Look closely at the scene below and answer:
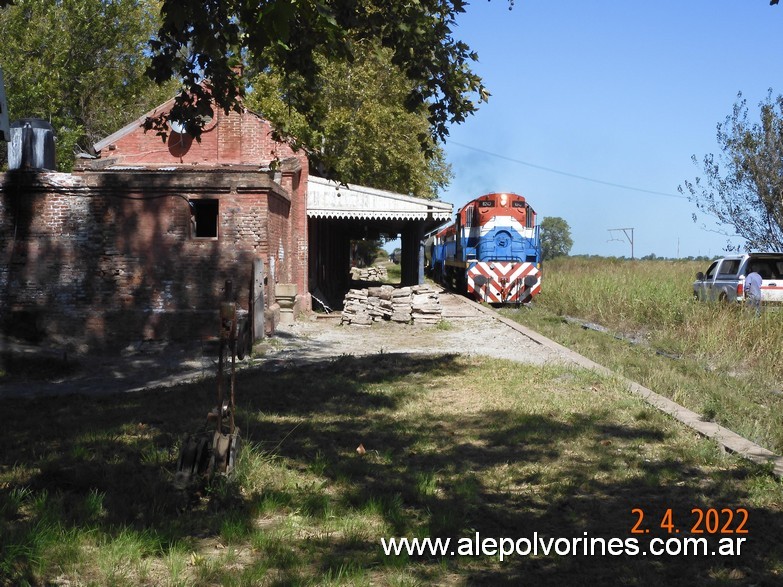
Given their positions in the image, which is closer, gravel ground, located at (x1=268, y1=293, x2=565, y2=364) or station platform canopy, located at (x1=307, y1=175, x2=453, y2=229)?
gravel ground, located at (x1=268, y1=293, x2=565, y2=364)

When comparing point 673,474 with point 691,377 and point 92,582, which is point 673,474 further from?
point 691,377

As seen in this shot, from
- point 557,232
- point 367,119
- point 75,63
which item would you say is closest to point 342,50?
point 367,119

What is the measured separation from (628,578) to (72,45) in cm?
3460

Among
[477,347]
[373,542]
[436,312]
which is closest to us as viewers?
[373,542]

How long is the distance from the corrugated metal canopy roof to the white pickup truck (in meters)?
7.64

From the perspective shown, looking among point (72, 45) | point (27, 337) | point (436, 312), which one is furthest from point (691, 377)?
point (72, 45)

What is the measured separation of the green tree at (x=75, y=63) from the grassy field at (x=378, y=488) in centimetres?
2514

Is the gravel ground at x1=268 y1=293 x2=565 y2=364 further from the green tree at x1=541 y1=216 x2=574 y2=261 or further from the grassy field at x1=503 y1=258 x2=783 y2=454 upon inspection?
the green tree at x1=541 y1=216 x2=574 y2=261

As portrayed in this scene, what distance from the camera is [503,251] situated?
26203mm

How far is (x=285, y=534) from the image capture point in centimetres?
482

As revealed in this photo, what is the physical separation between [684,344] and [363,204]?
11.0m

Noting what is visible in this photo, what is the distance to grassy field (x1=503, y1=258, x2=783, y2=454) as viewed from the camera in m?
9.54

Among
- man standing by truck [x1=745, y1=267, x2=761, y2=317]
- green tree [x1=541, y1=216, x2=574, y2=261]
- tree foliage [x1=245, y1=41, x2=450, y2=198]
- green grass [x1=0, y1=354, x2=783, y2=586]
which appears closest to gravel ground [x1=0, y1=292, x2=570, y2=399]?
green grass [x1=0, y1=354, x2=783, y2=586]

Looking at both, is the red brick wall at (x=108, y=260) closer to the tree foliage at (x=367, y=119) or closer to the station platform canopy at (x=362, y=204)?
the station platform canopy at (x=362, y=204)
